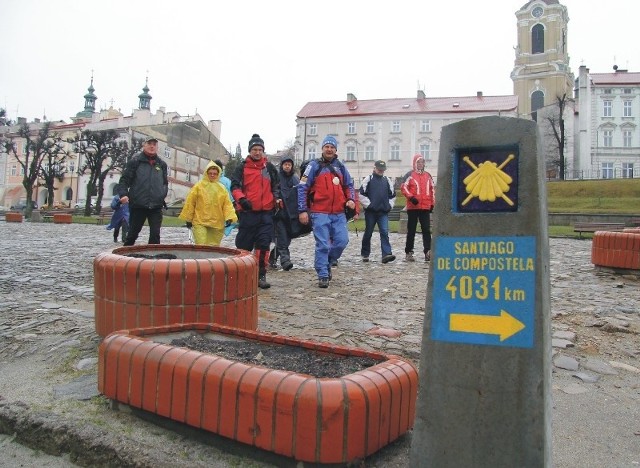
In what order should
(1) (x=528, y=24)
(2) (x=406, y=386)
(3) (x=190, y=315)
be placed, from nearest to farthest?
(2) (x=406, y=386), (3) (x=190, y=315), (1) (x=528, y=24)

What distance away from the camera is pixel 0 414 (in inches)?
111

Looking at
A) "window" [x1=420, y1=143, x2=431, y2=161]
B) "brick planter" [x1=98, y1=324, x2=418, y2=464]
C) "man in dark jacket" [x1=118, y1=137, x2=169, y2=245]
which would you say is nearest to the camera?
"brick planter" [x1=98, y1=324, x2=418, y2=464]

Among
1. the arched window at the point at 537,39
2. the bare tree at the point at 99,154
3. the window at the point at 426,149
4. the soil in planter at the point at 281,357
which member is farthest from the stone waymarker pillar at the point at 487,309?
the arched window at the point at 537,39

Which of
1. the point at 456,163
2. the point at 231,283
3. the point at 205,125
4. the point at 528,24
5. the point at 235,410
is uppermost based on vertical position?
the point at 528,24

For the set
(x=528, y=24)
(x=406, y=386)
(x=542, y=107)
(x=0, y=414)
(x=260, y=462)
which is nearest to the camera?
(x=260, y=462)

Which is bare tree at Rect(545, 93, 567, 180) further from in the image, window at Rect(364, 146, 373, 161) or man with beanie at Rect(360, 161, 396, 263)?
man with beanie at Rect(360, 161, 396, 263)

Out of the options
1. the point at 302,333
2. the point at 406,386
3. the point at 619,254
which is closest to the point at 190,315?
the point at 302,333

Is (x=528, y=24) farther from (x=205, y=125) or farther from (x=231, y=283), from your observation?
(x=231, y=283)

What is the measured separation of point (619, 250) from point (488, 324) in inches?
297

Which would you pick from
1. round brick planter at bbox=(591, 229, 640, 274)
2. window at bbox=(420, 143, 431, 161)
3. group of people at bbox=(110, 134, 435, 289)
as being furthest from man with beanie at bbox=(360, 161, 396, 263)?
window at bbox=(420, 143, 431, 161)

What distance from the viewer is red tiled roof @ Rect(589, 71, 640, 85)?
62.9 m

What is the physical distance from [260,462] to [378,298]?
4.16 m

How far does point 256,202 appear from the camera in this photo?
7.00 meters

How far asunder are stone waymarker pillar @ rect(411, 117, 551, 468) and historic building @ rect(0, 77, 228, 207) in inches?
2457
